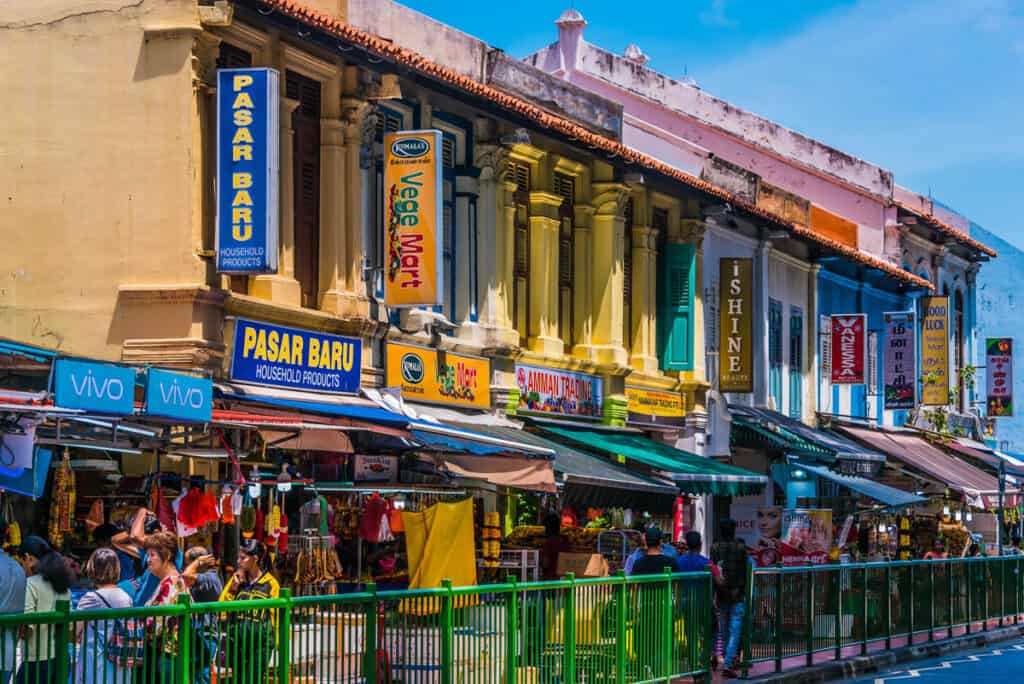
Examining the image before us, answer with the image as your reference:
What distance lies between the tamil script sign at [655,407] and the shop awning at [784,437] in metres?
1.75

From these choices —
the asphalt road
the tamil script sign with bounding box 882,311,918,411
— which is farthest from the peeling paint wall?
the tamil script sign with bounding box 882,311,918,411

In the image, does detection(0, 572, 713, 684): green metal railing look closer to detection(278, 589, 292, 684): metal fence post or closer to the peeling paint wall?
detection(278, 589, 292, 684): metal fence post

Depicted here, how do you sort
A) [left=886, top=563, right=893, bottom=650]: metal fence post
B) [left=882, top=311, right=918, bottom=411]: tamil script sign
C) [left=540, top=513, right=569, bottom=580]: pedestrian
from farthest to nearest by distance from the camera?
1. [left=882, top=311, right=918, bottom=411]: tamil script sign
2. [left=886, top=563, right=893, bottom=650]: metal fence post
3. [left=540, top=513, right=569, bottom=580]: pedestrian

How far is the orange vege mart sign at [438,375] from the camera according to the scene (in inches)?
882

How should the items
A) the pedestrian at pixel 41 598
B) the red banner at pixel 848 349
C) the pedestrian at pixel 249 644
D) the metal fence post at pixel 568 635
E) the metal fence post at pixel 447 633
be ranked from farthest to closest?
1. the red banner at pixel 848 349
2. the metal fence post at pixel 568 635
3. the metal fence post at pixel 447 633
4. the pedestrian at pixel 249 644
5. the pedestrian at pixel 41 598

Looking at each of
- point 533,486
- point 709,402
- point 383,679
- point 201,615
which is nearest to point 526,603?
point 383,679

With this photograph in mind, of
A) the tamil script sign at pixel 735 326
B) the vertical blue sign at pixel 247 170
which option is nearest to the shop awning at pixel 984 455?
the tamil script sign at pixel 735 326

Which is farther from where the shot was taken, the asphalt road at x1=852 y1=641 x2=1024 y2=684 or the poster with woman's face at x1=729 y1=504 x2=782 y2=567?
the poster with woman's face at x1=729 y1=504 x2=782 y2=567

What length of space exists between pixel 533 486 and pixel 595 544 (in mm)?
4089

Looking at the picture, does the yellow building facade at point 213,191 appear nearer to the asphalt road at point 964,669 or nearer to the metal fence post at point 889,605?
the metal fence post at point 889,605

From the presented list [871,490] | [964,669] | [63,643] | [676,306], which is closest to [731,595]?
[964,669]

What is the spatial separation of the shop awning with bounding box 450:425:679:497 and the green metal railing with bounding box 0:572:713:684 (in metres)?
4.14

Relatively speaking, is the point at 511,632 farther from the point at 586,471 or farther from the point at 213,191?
the point at 586,471

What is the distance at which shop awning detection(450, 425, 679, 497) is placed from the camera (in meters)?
22.3
